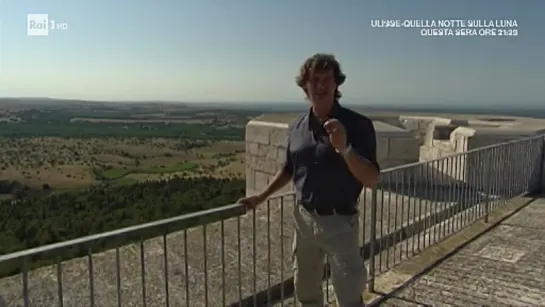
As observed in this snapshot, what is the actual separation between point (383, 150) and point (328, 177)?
6.56 meters

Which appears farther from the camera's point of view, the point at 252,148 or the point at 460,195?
the point at 252,148

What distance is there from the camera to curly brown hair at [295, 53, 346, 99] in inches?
81.6

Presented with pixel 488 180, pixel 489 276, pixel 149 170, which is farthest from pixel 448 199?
pixel 149 170

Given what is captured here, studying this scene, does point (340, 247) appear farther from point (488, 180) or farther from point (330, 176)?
point (488, 180)

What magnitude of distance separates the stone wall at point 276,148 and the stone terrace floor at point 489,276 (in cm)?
342

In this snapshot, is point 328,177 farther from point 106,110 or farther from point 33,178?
point 106,110

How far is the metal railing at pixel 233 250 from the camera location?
7.86 feet

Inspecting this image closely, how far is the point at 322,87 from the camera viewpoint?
209 centimetres

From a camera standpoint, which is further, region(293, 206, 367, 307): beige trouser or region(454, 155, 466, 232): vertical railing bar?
region(454, 155, 466, 232): vertical railing bar

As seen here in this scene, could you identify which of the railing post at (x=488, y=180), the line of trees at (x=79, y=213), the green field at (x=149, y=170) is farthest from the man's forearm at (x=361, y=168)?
the green field at (x=149, y=170)

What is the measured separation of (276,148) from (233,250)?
400 cm

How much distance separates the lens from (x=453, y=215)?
5.30 m

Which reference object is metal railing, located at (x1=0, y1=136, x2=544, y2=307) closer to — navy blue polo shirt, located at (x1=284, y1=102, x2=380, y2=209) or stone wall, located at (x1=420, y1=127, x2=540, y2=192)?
stone wall, located at (x1=420, y1=127, x2=540, y2=192)

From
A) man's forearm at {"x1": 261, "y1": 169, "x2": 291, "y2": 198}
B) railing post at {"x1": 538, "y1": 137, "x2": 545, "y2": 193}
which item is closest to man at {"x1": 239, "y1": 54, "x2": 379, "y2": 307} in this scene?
man's forearm at {"x1": 261, "y1": 169, "x2": 291, "y2": 198}
